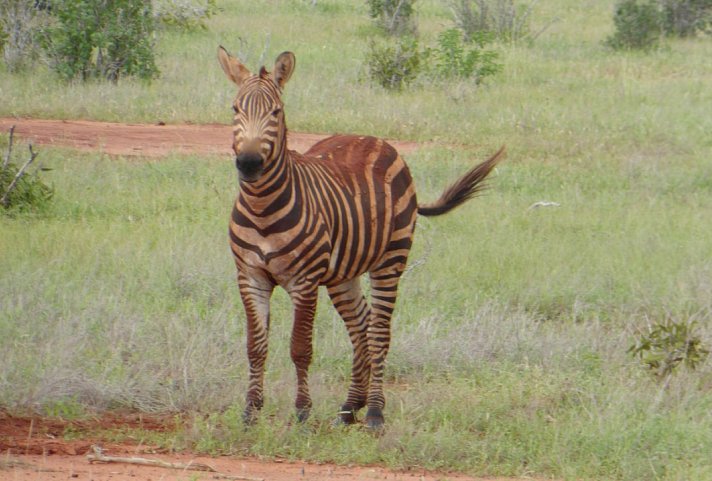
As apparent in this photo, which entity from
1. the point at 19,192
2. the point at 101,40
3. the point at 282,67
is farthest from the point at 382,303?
the point at 101,40

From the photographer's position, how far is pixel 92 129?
12.7 metres

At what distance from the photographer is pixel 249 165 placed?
511 cm

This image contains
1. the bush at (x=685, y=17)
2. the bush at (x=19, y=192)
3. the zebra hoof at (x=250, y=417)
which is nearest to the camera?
the zebra hoof at (x=250, y=417)

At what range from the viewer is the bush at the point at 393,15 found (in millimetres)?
20531

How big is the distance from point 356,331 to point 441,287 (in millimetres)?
2101

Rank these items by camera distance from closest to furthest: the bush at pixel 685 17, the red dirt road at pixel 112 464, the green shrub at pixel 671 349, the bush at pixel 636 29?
the red dirt road at pixel 112 464
the green shrub at pixel 671 349
the bush at pixel 636 29
the bush at pixel 685 17

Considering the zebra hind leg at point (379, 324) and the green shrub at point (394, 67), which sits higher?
the green shrub at point (394, 67)

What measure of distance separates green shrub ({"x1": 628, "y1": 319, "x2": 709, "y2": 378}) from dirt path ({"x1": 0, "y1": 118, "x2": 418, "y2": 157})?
5856 mm

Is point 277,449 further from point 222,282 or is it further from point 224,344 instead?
point 222,282

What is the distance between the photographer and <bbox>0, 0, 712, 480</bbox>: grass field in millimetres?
5660

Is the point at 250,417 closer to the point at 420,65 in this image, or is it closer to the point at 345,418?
the point at 345,418

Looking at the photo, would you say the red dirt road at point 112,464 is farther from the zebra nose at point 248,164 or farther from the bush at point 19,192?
the bush at point 19,192

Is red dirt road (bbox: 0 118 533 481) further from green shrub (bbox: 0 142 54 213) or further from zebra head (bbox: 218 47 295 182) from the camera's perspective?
green shrub (bbox: 0 142 54 213)

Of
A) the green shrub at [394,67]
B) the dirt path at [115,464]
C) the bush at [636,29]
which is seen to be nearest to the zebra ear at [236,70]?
the dirt path at [115,464]
